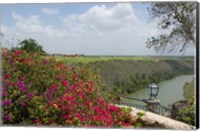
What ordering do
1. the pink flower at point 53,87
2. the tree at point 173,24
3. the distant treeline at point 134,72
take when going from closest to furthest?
the tree at point 173,24, the distant treeline at point 134,72, the pink flower at point 53,87

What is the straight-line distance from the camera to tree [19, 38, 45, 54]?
880 cm

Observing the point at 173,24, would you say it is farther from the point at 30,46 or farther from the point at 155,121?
the point at 30,46

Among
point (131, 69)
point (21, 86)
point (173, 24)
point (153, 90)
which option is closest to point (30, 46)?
point (21, 86)

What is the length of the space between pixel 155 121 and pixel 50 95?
1.63m

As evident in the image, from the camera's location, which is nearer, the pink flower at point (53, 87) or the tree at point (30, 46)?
the pink flower at point (53, 87)

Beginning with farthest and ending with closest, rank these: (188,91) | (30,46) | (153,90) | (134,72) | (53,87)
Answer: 1. (30,46)
2. (53,87)
3. (134,72)
4. (153,90)
5. (188,91)

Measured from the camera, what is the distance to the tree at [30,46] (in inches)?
347

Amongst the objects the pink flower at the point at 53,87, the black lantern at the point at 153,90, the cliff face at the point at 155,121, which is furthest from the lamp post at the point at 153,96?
the pink flower at the point at 53,87

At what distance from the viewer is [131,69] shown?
8.61 metres

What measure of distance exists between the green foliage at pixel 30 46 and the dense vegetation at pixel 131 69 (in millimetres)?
338

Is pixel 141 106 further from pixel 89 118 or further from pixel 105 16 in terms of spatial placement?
pixel 105 16

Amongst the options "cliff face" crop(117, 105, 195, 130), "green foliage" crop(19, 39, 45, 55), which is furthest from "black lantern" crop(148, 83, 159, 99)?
"green foliage" crop(19, 39, 45, 55)

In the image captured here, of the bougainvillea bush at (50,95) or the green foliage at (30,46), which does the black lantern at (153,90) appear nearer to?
the bougainvillea bush at (50,95)

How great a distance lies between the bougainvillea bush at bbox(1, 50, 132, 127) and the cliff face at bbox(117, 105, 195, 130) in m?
0.16
